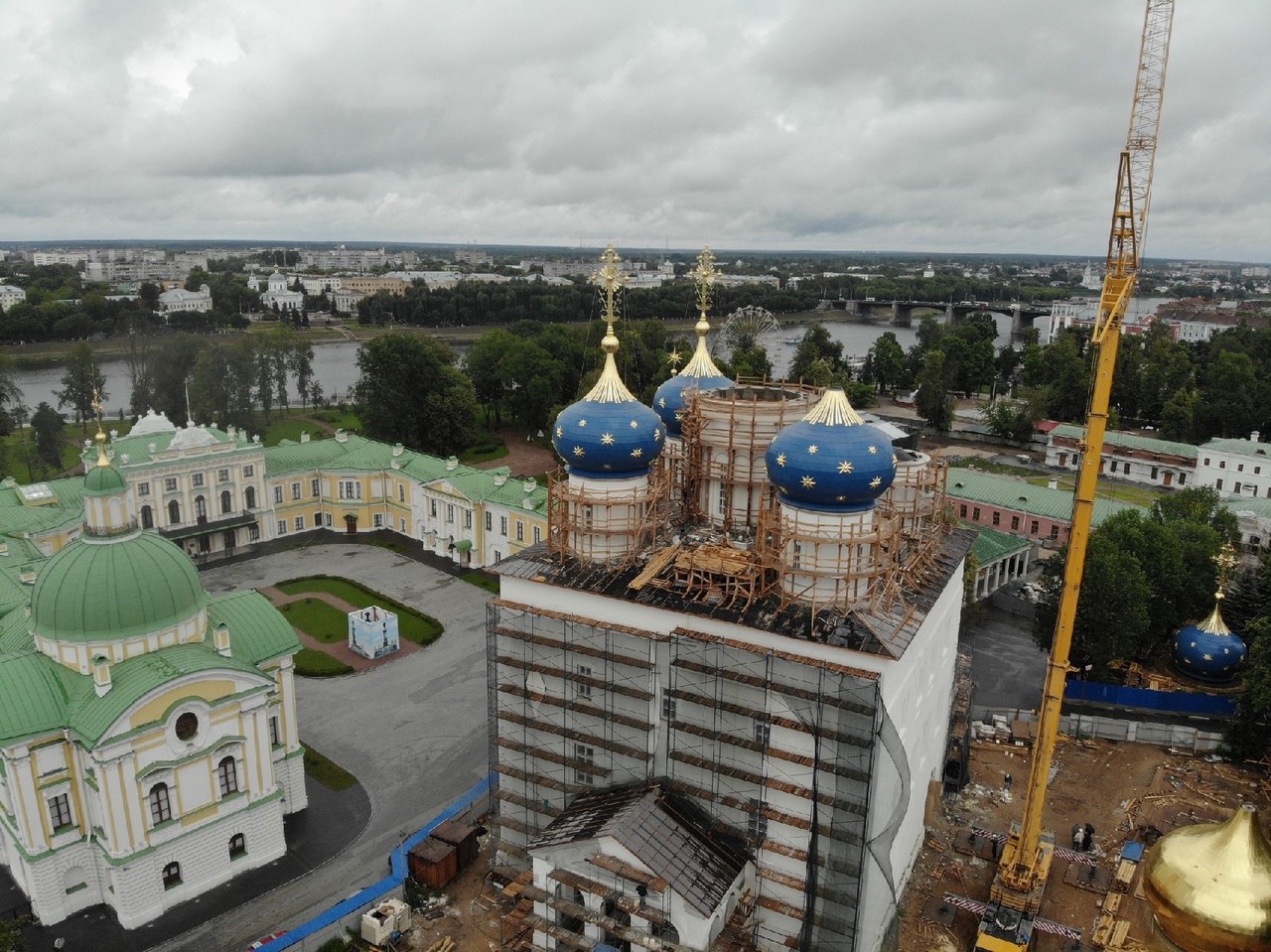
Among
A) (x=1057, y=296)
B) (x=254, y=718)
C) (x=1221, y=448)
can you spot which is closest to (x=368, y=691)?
(x=254, y=718)

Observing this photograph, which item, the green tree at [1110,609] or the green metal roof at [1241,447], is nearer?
the green tree at [1110,609]

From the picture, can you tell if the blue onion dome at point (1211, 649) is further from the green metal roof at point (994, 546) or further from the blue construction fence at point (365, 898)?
the blue construction fence at point (365, 898)

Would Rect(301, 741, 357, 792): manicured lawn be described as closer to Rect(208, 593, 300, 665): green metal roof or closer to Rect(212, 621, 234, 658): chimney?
Rect(208, 593, 300, 665): green metal roof

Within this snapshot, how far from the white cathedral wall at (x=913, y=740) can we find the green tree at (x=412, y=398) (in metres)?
37.7

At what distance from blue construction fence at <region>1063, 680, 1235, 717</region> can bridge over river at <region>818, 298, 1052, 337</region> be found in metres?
104

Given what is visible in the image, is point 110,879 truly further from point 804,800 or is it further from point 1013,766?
point 1013,766

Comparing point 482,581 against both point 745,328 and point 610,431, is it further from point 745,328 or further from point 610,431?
point 745,328

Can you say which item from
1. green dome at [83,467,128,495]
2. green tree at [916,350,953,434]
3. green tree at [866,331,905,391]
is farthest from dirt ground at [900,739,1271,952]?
green tree at [866,331,905,391]

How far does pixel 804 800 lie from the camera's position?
1777 cm

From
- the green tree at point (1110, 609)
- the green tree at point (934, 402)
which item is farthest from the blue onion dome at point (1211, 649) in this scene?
the green tree at point (934, 402)

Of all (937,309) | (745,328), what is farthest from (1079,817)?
(937,309)

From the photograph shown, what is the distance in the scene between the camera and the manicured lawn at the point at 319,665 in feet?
102

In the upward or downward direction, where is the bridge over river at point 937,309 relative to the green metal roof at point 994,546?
upward

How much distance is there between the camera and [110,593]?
2023 cm
